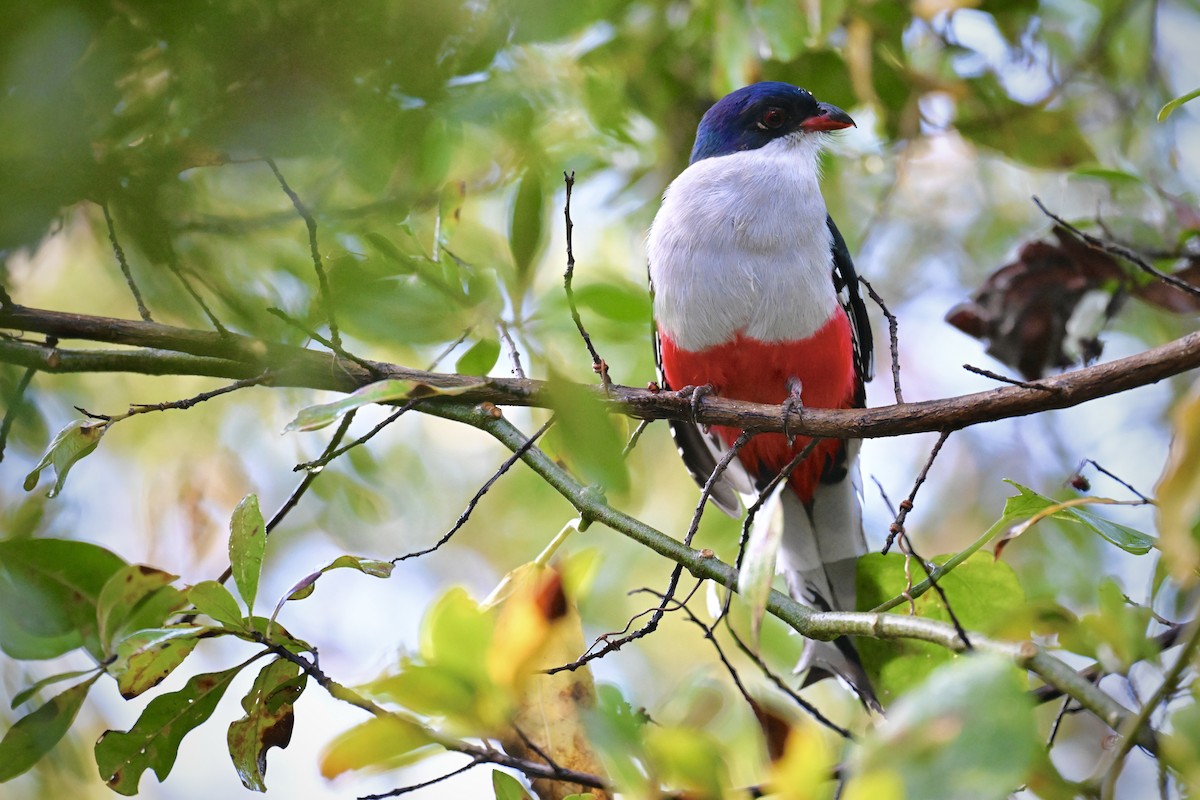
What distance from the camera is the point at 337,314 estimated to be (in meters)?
1.52

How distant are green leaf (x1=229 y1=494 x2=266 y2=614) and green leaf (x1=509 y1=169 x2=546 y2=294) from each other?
636mm

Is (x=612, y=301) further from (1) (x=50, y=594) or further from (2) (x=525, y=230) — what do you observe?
(1) (x=50, y=594)

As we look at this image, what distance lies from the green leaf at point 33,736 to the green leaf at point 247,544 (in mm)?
376

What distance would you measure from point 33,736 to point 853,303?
2912 mm

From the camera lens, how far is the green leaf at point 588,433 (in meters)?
1.32

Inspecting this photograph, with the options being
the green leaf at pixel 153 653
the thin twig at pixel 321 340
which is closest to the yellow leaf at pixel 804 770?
the thin twig at pixel 321 340

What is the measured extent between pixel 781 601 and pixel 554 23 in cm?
118

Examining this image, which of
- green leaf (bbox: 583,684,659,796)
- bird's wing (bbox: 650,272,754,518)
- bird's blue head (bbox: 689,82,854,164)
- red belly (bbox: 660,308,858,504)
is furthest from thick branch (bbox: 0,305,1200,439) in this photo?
bird's blue head (bbox: 689,82,854,164)

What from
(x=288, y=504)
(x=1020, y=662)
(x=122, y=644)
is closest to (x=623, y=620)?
(x=288, y=504)

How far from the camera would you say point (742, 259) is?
11.4 ft

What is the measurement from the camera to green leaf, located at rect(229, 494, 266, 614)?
1885 mm

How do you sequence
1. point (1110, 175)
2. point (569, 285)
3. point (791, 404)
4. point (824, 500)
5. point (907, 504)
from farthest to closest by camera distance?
point (824, 500)
point (1110, 175)
point (791, 404)
point (907, 504)
point (569, 285)

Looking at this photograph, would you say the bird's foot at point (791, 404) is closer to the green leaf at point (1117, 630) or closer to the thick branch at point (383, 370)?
the thick branch at point (383, 370)

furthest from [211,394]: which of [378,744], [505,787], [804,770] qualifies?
[804,770]
